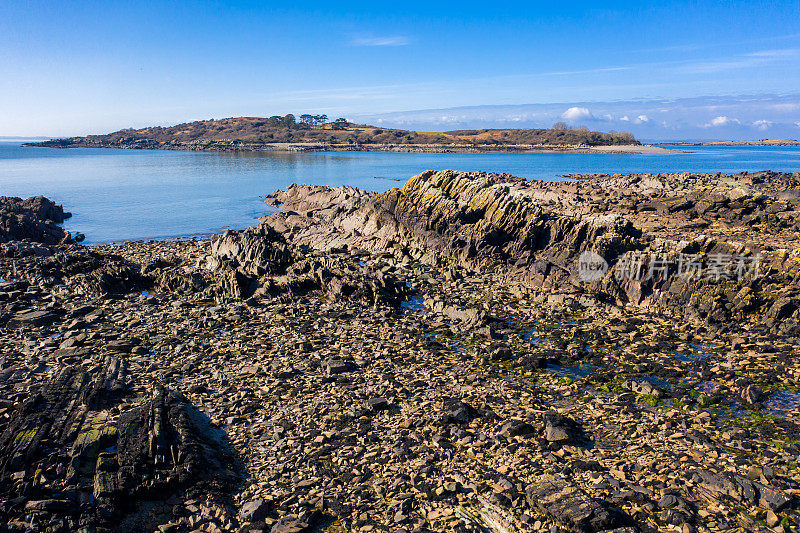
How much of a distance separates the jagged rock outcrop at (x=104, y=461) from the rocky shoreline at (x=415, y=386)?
64 mm

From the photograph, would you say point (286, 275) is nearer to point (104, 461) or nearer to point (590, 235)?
point (104, 461)

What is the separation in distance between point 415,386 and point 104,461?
9404 mm

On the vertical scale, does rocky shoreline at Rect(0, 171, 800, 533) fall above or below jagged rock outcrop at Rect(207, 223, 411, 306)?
below

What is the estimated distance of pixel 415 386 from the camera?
16.4m

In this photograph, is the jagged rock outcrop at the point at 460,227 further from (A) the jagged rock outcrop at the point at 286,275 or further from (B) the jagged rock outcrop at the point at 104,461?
(B) the jagged rock outcrop at the point at 104,461

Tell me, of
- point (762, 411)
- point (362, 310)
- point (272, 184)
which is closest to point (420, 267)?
point (362, 310)

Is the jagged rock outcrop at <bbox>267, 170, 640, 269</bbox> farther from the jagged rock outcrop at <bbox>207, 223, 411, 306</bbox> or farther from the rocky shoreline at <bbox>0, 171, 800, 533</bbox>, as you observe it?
the jagged rock outcrop at <bbox>207, 223, 411, 306</bbox>

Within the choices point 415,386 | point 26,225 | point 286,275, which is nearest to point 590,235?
point 415,386

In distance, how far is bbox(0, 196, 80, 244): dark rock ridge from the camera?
3975 cm

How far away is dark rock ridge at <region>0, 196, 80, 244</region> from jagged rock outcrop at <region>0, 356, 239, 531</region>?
33.4m

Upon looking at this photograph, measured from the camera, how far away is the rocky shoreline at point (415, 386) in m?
10.9

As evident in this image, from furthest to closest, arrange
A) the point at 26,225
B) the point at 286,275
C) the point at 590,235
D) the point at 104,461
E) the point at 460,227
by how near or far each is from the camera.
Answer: the point at 26,225
the point at 460,227
the point at 590,235
the point at 286,275
the point at 104,461


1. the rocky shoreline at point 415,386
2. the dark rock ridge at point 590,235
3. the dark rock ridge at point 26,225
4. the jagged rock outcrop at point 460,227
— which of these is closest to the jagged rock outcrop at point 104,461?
the rocky shoreline at point 415,386

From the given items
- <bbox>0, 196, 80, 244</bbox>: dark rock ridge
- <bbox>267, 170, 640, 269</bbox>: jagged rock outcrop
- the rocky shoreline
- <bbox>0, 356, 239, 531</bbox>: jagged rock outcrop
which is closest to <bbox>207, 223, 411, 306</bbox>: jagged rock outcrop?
the rocky shoreline
